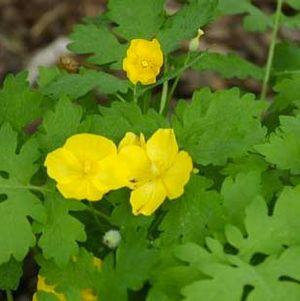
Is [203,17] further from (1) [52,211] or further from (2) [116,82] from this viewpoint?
(1) [52,211]

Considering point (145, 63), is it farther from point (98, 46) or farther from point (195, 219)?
point (195, 219)

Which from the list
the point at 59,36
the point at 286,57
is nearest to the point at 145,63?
the point at 286,57

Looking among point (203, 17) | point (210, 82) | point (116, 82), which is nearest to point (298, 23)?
point (203, 17)

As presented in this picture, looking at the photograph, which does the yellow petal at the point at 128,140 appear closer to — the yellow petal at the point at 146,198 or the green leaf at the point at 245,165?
the yellow petal at the point at 146,198

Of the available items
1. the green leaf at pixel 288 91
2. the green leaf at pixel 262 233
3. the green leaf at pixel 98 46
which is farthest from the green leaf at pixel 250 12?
the green leaf at pixel 262 233

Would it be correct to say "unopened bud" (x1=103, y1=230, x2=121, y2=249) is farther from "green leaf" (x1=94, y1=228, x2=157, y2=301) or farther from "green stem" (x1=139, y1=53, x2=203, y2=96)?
"green stem" (x1=139, y1=53, x2=203, y2=96)
